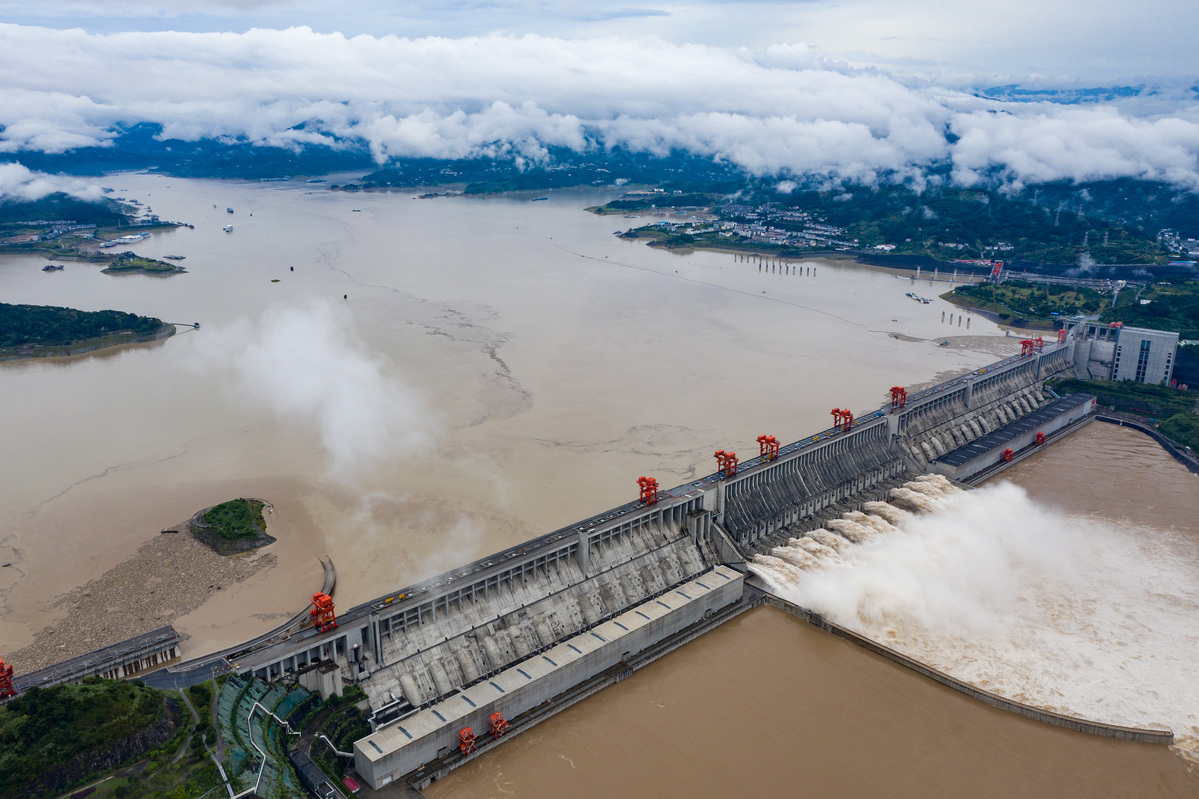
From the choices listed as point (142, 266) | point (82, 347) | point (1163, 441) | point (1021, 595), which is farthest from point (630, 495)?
point (142, 266)

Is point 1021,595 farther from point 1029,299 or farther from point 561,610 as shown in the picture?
point 1029,299

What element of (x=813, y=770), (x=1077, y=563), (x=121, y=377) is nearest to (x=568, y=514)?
(x=813, y=770)

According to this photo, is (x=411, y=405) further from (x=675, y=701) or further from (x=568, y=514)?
(x=675, y=701)

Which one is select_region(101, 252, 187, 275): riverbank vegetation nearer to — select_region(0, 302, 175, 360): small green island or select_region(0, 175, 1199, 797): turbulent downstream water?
select_region(0, 175, 1199, 797): turbulent downstream water

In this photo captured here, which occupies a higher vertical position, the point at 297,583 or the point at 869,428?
the point at 869,428

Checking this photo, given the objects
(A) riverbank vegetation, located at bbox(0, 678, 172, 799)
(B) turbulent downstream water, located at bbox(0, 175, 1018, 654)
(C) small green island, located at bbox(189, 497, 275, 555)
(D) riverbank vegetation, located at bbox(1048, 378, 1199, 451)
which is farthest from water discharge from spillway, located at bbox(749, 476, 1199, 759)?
(C) small green island, located at bbox(189, 497, 275, 555)
